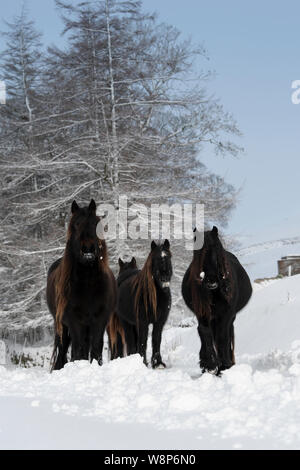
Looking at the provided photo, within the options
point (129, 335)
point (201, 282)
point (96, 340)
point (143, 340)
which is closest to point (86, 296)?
point (96, 340)

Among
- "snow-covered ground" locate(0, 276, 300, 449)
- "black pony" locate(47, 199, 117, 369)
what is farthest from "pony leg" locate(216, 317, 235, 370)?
"black pony" locate(47, 199, 117, 369)

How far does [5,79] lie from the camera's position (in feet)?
80.1

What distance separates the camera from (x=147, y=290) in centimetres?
867

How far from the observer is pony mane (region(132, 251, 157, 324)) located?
28.1ft

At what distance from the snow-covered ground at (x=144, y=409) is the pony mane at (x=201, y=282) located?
116 centimetres

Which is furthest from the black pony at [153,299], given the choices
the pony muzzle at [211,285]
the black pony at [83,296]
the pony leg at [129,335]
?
the pony muzzle at [211,285]

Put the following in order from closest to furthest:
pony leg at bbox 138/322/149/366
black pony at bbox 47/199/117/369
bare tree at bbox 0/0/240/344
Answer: black pony at bbox 47/199/117/369, pony leg at bbox 138/322/149/366, bare tree at bbox 0/0/240/344

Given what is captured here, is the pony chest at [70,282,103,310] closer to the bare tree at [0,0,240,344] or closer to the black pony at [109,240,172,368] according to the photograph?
the black pony at [109,240,172,368]

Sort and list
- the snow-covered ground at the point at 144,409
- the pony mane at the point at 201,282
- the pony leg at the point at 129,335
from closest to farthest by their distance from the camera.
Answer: the snow-covered ground at the point at 144,409
the pony mane at the point at 201,282
the pony leg at the point at 129,335

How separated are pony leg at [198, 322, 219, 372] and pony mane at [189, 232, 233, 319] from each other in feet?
0.51

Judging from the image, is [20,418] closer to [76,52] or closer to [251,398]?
[251,398]

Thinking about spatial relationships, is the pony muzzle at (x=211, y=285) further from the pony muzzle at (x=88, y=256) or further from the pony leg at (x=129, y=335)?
the pony leg at (x=129, y=335)

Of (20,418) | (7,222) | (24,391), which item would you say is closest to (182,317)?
(7,222)

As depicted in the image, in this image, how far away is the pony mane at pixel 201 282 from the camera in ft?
21.6
